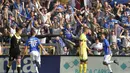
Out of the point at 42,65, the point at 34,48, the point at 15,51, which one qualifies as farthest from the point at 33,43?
the point at 42,65

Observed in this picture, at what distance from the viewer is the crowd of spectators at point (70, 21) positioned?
21.5m

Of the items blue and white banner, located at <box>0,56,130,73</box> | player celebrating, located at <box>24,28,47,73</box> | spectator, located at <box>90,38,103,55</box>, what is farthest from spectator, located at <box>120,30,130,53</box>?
player celebrating, located at <box>24,28,47,73</box>

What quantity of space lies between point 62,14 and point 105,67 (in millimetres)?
4887

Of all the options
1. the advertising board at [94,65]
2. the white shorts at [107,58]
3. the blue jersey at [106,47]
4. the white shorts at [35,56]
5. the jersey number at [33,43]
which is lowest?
the advertising board at [94,65]

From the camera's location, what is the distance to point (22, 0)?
84.4 ft

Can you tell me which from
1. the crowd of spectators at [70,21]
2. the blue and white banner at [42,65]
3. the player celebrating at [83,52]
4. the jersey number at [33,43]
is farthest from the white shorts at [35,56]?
the player celebrating at [83,52]

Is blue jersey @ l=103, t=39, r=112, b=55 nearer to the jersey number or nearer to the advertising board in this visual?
the advertising board

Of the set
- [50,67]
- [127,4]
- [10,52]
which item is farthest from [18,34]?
[127,4]

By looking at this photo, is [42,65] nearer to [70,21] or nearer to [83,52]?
[83,52]

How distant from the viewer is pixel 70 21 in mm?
23906

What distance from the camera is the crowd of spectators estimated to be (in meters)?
21.5

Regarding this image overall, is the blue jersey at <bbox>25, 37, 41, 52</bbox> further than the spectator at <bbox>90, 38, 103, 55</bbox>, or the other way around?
the spectator at <bbox>90, 38, 103, 55</bbox>

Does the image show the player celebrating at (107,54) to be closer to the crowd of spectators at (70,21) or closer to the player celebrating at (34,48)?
the crowd of spectators at (70,21)

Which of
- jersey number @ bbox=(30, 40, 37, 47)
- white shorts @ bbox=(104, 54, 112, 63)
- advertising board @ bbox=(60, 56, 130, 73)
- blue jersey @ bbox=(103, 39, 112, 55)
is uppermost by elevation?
jersey number @ bbox=(30, 40, 37, 47)
